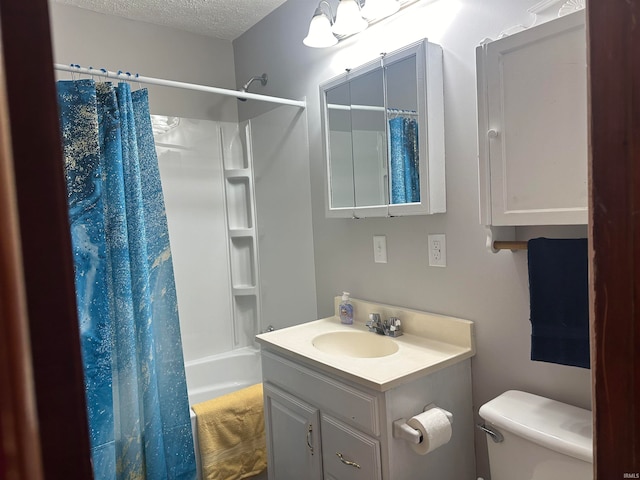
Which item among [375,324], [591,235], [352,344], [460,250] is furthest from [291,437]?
[591,235]

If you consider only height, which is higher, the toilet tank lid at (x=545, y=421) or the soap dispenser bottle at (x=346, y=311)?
the soap dispenser bottle at (x=346, y=311)

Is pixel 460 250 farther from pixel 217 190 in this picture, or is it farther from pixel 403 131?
pixel 217 190

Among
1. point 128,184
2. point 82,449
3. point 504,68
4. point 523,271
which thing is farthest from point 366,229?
point 82,449

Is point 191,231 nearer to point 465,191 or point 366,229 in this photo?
point 366,229

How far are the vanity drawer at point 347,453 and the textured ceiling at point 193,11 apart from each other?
2.12m

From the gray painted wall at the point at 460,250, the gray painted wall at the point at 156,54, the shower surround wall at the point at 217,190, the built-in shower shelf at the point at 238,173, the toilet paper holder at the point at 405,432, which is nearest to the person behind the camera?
the toilet paper holder at the point at 405,432

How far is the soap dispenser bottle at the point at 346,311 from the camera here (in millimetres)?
1962

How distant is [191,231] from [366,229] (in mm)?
1235

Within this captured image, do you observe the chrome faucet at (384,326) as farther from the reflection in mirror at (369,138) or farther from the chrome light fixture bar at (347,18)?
the chrome light fixture bar at (347,18)

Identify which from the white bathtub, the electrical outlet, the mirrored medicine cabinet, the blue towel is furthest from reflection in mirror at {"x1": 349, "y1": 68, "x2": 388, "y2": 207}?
the white bathtub

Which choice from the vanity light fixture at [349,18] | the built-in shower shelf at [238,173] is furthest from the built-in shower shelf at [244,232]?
the vanity light fixture at [349,18]

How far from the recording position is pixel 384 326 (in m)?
1.78

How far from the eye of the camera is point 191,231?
264 centimetres

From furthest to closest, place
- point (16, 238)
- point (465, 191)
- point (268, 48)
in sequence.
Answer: point (268, 48) → point (465, 191) → point (16, 238)
